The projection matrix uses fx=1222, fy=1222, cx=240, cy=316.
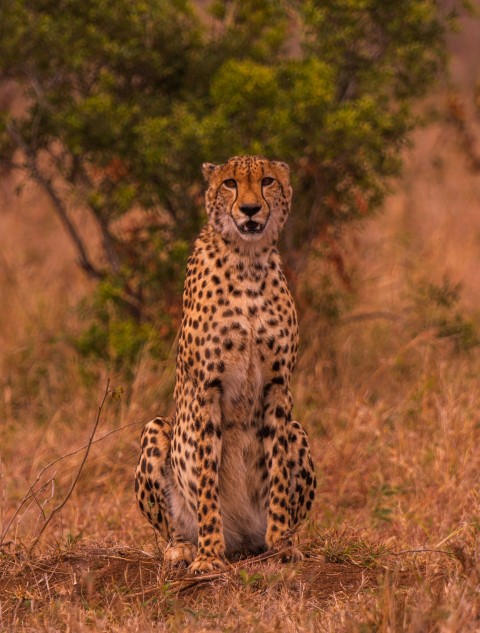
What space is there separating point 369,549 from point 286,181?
137 cm

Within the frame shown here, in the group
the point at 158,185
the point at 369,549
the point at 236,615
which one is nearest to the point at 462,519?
the point at 369,549

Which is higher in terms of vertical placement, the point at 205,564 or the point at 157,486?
the point at 157,486

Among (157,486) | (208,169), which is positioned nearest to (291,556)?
(157,486)

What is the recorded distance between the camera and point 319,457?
610 centimetres

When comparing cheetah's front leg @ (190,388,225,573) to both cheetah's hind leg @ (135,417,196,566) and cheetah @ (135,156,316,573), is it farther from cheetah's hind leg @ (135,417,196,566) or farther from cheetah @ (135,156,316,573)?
cheetah's hind leg @ (135,417,196,566)

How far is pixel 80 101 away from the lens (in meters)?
6.67

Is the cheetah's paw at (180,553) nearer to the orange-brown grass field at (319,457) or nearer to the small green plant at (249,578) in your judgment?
the orange-brown grass field at (319,457)

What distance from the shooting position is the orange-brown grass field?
→ 12.7ft

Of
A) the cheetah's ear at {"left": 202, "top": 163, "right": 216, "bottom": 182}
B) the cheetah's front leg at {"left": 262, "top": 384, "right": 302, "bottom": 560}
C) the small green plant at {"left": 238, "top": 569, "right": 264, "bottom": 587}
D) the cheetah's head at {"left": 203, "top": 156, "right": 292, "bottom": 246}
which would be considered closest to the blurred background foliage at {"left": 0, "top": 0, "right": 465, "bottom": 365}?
the cheetah's ear at {"left": 202, "top": 163, "right": 216, "bottom": 182}

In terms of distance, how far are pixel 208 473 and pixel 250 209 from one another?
3.15 ft

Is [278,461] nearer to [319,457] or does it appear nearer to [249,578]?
[249,578]

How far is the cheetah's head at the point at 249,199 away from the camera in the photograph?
14.1 ft

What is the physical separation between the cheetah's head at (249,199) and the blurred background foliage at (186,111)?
1952 mm

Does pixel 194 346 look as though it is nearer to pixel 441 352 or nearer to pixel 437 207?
pixel 441 352
